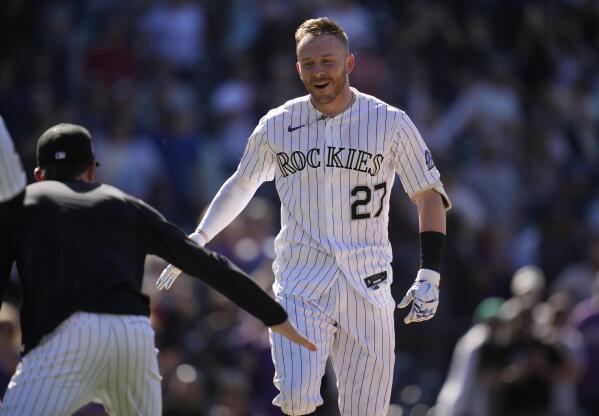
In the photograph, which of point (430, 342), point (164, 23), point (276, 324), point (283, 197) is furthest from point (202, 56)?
point (276, 324)

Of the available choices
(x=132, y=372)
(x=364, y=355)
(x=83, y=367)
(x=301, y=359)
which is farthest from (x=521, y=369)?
(x=83, y=367)

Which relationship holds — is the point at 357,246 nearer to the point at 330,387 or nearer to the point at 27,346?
the point at 27,346

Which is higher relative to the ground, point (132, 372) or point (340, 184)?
point (340, 184)

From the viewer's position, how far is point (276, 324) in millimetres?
6363

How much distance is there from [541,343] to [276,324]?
5.37 m

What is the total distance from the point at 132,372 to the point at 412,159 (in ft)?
6.64

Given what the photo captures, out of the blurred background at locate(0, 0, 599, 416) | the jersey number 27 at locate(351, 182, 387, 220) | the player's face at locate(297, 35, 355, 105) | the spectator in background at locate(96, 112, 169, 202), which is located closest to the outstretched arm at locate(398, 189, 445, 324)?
the jersey number 27 at locate(351, 182, 387, 220)

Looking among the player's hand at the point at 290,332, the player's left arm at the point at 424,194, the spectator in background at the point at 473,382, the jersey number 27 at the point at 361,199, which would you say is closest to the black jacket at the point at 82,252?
the player's hand at the point at 290,332

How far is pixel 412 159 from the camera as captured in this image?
7.16 meters

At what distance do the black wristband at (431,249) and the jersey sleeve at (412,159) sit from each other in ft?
0.83

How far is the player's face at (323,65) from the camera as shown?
7043 mm

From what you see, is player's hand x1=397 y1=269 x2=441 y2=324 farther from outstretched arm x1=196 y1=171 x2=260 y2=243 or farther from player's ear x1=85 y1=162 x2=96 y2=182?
player's ear x1=85 y1=162 x2=96 y2=182

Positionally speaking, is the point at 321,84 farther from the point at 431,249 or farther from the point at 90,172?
the point at 90,172

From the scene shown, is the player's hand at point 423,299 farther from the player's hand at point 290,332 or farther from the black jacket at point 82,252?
the black jacket at point 82,252
